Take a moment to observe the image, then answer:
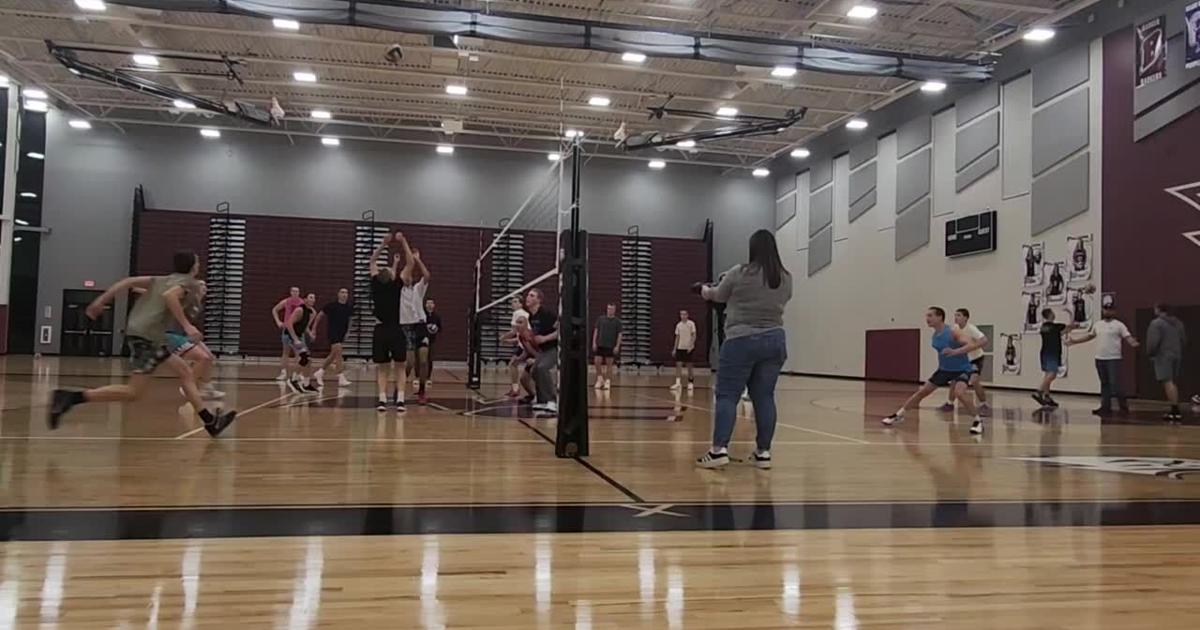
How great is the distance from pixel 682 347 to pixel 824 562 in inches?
503

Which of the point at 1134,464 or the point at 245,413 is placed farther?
the point at 245,413

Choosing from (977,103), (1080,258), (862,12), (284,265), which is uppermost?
(862,12)

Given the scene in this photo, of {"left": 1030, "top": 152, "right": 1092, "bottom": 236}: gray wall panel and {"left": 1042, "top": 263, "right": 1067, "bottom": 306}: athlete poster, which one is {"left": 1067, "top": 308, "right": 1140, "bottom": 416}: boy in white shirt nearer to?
{"left": 1042, "top": 263, "right": 1067, "bottom": 306}: athlete poster

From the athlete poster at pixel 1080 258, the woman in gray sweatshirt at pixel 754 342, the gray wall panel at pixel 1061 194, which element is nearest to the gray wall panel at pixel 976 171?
the gray wall panel at pixel 1061 194

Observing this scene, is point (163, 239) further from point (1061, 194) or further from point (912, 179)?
point (1061, 194)

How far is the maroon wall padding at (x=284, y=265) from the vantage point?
81.4 feet

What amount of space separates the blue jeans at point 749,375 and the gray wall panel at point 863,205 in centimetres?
1930

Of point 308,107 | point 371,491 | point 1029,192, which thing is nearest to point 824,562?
point 371,491

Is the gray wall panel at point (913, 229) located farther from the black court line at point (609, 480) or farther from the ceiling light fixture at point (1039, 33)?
the black court line at point (609, 480)

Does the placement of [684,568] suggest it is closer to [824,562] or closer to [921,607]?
[824,562]

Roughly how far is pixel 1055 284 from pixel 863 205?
24.6 ft

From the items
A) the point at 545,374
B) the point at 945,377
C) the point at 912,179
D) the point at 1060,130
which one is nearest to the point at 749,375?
the point at 545,374

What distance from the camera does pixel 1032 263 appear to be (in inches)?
693

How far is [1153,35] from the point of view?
1472 centimetres
